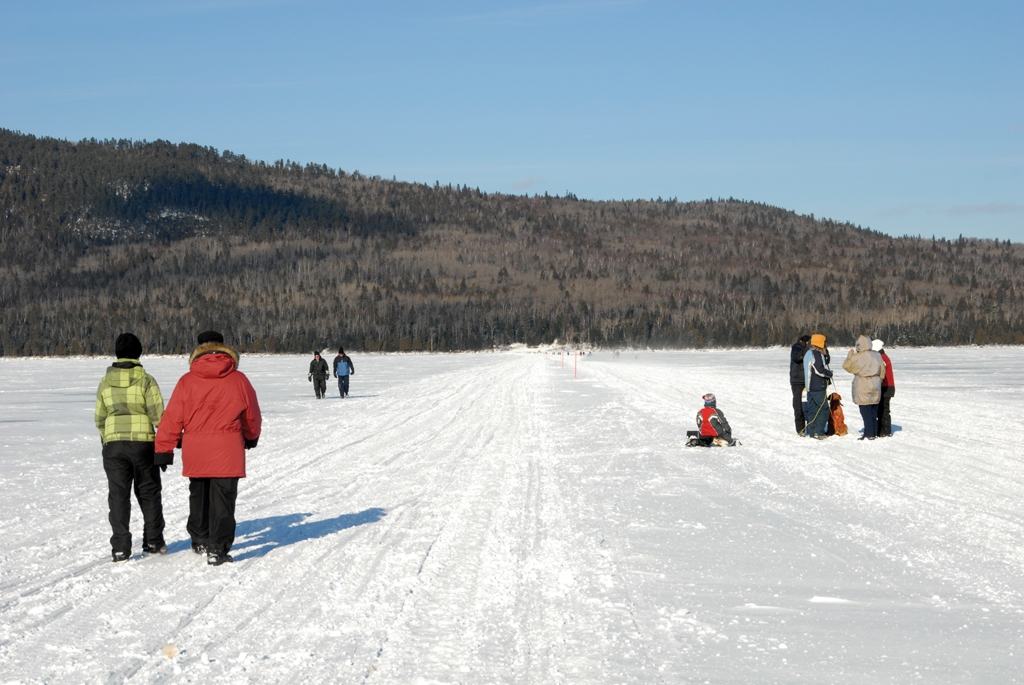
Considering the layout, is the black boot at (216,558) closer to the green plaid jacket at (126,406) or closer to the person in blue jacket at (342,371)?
the green plaid jacket at (126,406)

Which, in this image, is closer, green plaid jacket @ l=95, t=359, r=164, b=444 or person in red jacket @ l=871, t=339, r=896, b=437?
green plaid jacket @ l=95, t=359, r=164, b=444

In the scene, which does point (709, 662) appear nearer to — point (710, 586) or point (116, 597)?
point (710, 586)

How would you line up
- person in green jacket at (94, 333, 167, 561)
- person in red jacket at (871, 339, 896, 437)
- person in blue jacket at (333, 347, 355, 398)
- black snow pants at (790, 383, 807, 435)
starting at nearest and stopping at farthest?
person in green jacket at (94, 333, 167, 561)
person in red jacket at (871, 339, 896, 437)
black snow pants at (790, 383, 807, 435)
person in blue jacket at (333, 347, 355, 398)

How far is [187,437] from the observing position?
8.09 m

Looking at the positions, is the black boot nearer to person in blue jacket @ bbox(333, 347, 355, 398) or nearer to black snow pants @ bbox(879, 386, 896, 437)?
black snow pants @ bbox(879, 386, 896, 437)

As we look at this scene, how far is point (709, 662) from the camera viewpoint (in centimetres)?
549

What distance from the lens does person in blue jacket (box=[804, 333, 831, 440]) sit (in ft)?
56.3

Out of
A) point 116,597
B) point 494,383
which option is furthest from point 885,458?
point 494,383

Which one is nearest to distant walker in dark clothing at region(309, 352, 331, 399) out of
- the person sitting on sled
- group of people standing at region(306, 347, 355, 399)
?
group of people standing at region(306, 347, 355, 399)

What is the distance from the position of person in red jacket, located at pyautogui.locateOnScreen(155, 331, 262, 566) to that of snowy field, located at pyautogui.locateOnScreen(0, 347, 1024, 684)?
1.31 feet

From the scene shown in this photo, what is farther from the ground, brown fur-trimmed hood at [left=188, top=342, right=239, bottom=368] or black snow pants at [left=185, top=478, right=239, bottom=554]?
brown fur-trimmed hood at [left=188, top=342, right=239, bottom=368]

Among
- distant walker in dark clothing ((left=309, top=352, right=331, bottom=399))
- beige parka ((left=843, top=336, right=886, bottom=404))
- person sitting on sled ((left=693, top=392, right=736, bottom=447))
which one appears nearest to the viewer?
person sitting on sled ((left=693, top=392, right=736, bottom=447))

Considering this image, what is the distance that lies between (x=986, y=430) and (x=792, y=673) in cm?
1454

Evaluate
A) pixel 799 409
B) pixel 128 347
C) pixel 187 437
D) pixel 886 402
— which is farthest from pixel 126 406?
pixel 886 402
